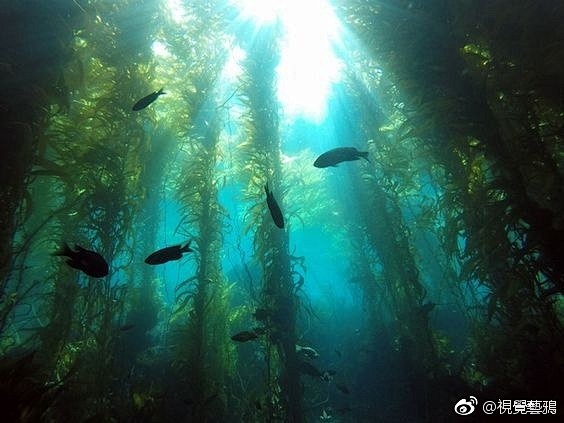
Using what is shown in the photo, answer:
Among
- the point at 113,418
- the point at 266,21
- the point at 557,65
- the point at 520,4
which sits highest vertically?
the point at 266,21

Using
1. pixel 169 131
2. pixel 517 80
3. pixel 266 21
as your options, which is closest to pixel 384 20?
pixel 517 80

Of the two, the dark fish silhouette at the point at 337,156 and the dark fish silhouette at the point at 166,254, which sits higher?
the dark fish silhouette at the point at 337,156

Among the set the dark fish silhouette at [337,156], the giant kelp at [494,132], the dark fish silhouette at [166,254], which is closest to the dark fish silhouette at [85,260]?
the dark fish silhouette at [166,254]

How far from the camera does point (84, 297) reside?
16.5 ft

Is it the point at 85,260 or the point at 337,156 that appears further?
the point at 337,156

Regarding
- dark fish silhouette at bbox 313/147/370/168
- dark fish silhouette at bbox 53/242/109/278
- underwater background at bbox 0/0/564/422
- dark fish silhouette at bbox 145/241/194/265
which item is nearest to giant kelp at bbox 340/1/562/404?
underwater background at bbox 0/0/564/422

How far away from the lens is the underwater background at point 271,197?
351 cm

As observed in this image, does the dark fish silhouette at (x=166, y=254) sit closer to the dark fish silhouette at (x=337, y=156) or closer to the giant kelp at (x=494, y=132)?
the dark fish silhouette at (x=337, y=156)

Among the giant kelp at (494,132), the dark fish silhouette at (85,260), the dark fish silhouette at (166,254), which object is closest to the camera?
the dark fish silhouette at (85,260)

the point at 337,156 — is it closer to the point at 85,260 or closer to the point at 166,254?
the point at 166,254

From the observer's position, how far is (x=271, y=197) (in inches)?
127

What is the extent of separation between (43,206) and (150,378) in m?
6.15

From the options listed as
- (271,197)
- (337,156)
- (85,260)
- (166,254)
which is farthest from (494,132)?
(85,260)

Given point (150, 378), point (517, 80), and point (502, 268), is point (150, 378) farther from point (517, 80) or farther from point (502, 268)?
point (517, 80)
